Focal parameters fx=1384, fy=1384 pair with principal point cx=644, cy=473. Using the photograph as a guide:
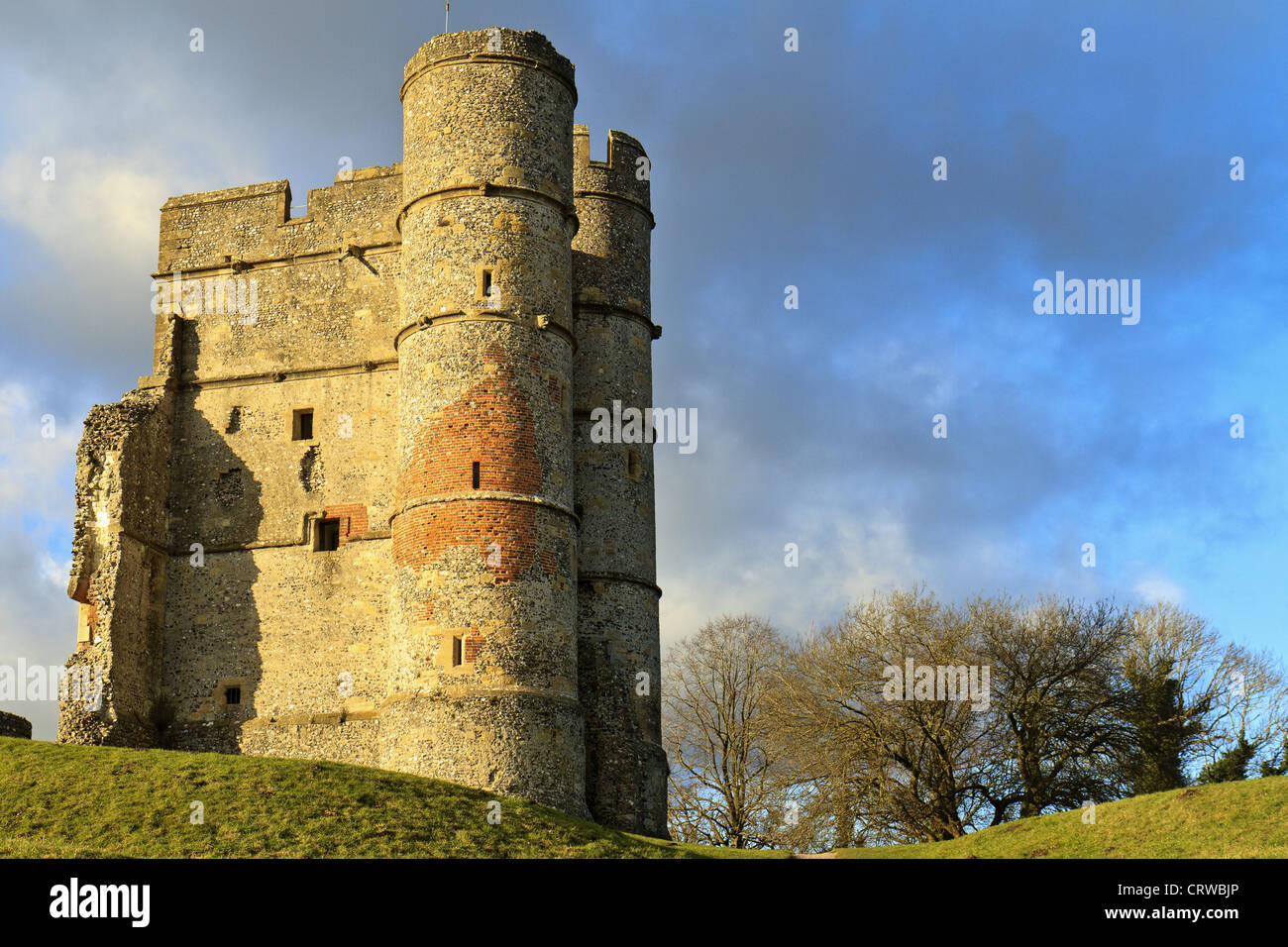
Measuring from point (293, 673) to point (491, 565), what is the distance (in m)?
5.85

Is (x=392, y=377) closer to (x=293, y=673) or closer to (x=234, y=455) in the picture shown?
(x=234, y=455)

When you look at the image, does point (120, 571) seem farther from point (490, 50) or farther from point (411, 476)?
point (490, 50)

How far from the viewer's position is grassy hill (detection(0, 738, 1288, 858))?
19.1 meters

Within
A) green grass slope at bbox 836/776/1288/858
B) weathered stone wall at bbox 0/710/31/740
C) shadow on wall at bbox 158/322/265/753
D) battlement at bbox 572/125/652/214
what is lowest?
green grass slope at bbox 836/776/1288/858

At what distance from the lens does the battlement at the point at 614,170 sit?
32688mm

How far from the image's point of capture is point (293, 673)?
28.2 meters

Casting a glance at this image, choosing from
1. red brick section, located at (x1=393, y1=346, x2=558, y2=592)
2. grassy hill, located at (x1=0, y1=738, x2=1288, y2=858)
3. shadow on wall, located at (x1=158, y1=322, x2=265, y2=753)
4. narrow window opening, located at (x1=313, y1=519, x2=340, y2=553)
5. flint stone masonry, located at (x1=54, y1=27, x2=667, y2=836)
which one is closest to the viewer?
grassy hill, located at (x1=0, y1=738, x2=1288, y2=858)

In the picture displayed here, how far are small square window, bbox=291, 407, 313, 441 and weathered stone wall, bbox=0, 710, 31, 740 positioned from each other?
786 cm

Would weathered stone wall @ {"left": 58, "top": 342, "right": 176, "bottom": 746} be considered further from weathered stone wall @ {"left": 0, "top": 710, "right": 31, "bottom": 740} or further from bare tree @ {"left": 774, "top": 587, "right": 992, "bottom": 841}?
bare tree @ {"left": 774, "top": 587, "right": 992, "bottom": 841}

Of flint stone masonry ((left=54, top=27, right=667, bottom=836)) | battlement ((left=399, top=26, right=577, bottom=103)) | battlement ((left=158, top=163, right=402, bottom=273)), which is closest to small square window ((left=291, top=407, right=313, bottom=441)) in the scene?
flint stone masonry ((left=54, top=27, right=667, bottom=836))

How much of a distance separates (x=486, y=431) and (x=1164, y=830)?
45.6 ft

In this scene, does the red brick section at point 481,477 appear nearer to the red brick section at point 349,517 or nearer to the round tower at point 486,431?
the round tower at point 486,431

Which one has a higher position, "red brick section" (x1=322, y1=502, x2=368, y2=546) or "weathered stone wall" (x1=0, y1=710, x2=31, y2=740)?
"red brick section" (x1=322, y1=502, x2=368, y2=546)

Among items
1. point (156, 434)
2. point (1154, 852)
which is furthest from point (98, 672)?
point (1154, 852)
